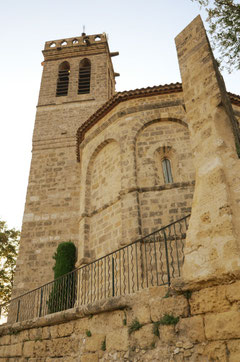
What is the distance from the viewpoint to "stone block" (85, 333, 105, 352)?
15.7 ft

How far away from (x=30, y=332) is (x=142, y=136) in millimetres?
7177

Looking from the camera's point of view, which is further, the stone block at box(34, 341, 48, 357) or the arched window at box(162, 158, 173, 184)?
the arched window at box(162, 158, 173, 184)

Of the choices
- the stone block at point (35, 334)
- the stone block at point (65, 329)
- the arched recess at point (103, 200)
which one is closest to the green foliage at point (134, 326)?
→ the stone block at point (65, 329)

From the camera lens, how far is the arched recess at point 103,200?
9.78 meters

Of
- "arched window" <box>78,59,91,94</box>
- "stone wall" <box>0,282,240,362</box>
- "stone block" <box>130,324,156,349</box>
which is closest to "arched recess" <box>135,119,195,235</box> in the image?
"stone wall" <box>0,282,240,362</box>

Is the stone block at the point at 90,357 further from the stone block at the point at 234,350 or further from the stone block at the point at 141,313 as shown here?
the stone block at the point at 234,350

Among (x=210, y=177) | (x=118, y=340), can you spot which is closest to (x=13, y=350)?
(x=118, y=340)

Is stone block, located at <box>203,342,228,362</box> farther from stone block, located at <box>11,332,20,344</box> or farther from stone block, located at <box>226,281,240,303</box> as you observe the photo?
stone block, located at <box>11,332,20,344</box>

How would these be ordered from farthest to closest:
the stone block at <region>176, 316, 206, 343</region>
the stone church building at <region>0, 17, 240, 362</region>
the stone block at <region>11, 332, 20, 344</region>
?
the stone block at <region>11, 332, 20, 344</region> < the stone church building at <region>0, 17, 240, 362</region> < the stone block at <region>176, 316, 206, 343</region>

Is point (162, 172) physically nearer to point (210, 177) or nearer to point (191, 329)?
point (210, 177)

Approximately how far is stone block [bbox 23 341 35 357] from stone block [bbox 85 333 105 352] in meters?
2.11

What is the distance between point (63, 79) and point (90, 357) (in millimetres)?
18620

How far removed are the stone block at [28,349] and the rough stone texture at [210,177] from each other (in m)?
4.53

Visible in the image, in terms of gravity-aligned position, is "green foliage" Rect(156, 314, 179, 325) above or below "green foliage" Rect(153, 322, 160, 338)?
above
